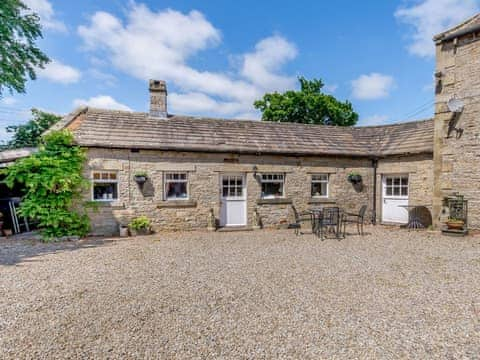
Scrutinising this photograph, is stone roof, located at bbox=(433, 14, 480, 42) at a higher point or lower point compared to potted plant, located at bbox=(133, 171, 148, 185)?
higher

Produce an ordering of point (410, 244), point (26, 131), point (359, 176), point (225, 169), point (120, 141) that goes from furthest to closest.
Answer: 1. point (26, 131)
2. point (359, 176)
3. point (225, 169)
4. point (120, 141)
5. point (410, 244)

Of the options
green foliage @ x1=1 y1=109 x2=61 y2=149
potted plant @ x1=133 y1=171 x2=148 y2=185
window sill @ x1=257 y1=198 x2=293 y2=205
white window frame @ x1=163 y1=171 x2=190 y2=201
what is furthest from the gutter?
green foliage @ x1=1 y1=109 x2=61 y2=149

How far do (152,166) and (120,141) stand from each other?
4.82 feet

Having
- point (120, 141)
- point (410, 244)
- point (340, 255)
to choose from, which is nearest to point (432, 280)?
point (340, 255)

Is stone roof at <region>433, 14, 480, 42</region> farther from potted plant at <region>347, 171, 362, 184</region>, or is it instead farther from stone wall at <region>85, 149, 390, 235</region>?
potted plant at <region>347, 171, 362, 184</region>

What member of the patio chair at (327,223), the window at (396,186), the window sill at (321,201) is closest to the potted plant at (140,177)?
the patio chair at (327,223)

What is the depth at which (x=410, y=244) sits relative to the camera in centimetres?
791

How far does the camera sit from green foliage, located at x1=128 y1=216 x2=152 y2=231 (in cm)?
925

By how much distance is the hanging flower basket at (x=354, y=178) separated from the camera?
11.5 m

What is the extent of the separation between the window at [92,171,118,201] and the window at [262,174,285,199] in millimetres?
5872

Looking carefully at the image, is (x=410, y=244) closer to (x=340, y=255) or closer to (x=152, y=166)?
(x=340, y=255)

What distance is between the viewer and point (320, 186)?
11602mm

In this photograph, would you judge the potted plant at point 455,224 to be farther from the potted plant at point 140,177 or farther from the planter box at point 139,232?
A: the potted plant at point 140,177

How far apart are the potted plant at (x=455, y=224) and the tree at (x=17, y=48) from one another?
20463 mm
